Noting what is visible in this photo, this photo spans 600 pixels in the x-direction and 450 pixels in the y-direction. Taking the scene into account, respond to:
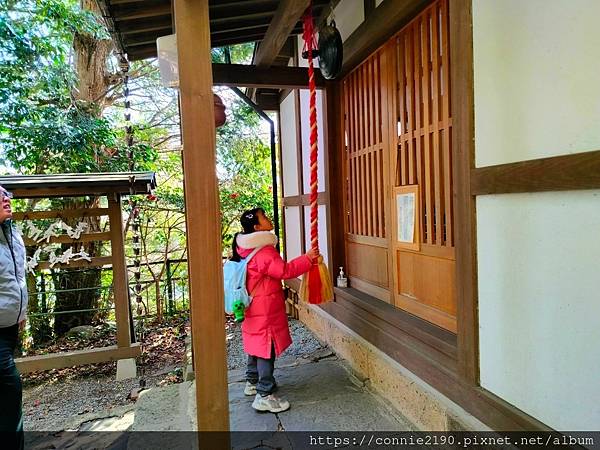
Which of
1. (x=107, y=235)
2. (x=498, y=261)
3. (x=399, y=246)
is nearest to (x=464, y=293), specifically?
(x=498, y=261)

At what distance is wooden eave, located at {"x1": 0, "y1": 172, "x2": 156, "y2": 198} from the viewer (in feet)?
15.0

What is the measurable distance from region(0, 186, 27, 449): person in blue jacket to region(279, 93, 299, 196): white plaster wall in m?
3.63

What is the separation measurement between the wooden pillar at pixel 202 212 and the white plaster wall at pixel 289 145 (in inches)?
154

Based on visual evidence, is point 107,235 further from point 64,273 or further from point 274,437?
point 274,437

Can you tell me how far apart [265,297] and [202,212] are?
61.4 inches

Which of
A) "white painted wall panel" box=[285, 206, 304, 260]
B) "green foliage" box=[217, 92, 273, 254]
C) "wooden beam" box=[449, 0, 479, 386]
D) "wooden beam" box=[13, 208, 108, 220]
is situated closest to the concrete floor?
"wooden beam" box=[449, 0, 479, 386]

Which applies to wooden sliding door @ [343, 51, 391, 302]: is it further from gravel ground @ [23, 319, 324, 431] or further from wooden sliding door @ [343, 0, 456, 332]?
gravel ground @ [23, 319, 324, 431]

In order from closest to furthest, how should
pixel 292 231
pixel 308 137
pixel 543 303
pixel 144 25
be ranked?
1. pixel 543 303
2. pixel 144 25
3. pixel 308 137
4. pixel 292 231

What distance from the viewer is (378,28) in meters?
2.87

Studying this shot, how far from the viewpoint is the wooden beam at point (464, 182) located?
1.95 metres

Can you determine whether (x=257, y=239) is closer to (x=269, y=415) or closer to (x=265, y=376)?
(x=265, y=376)

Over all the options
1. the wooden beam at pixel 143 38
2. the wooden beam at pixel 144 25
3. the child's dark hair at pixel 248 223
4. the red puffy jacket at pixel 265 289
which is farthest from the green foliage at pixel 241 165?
the red puffy jacket at pixel 265 289

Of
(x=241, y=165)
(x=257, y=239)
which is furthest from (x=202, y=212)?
(x=241, y=165)

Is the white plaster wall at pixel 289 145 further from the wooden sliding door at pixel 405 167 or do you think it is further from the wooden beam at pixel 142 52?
the wooden beam at pixel 142 52
